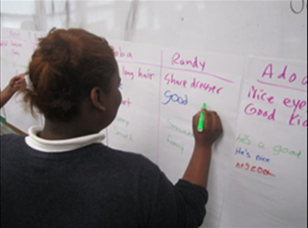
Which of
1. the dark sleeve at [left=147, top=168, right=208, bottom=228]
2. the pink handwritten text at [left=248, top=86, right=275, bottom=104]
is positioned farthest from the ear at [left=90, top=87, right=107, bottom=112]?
the pink handwritten text at [left=248, top=86, right=275, bottom=104]

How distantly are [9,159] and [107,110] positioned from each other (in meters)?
0.23

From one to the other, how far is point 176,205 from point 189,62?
0.37m

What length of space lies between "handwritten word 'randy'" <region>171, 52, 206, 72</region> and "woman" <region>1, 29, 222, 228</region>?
216 mm

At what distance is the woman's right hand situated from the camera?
0.62 metres

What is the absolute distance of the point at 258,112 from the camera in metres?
0.55

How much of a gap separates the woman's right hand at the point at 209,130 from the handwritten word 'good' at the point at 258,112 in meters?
0.08

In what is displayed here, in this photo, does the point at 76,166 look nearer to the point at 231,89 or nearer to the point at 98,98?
the point at 98,98

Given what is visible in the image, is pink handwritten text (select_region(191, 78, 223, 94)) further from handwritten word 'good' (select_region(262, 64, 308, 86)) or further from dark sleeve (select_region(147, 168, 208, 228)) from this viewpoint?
dark sleeve (select_region(147, 168, 208, 228))

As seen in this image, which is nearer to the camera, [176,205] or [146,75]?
[176,205]

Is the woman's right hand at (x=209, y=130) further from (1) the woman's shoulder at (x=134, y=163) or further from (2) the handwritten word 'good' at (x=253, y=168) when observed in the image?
(1) the woman's shoulder at (x=134, y=163)

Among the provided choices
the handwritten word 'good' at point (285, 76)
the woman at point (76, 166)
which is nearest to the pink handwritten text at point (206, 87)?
the handwritten word 'good' at point (285, 76)

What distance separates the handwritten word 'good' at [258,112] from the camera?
1.76 feet

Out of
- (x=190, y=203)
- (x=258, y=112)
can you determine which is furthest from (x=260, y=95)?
(x=190, y=203)

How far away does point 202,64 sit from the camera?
1.99 feet
